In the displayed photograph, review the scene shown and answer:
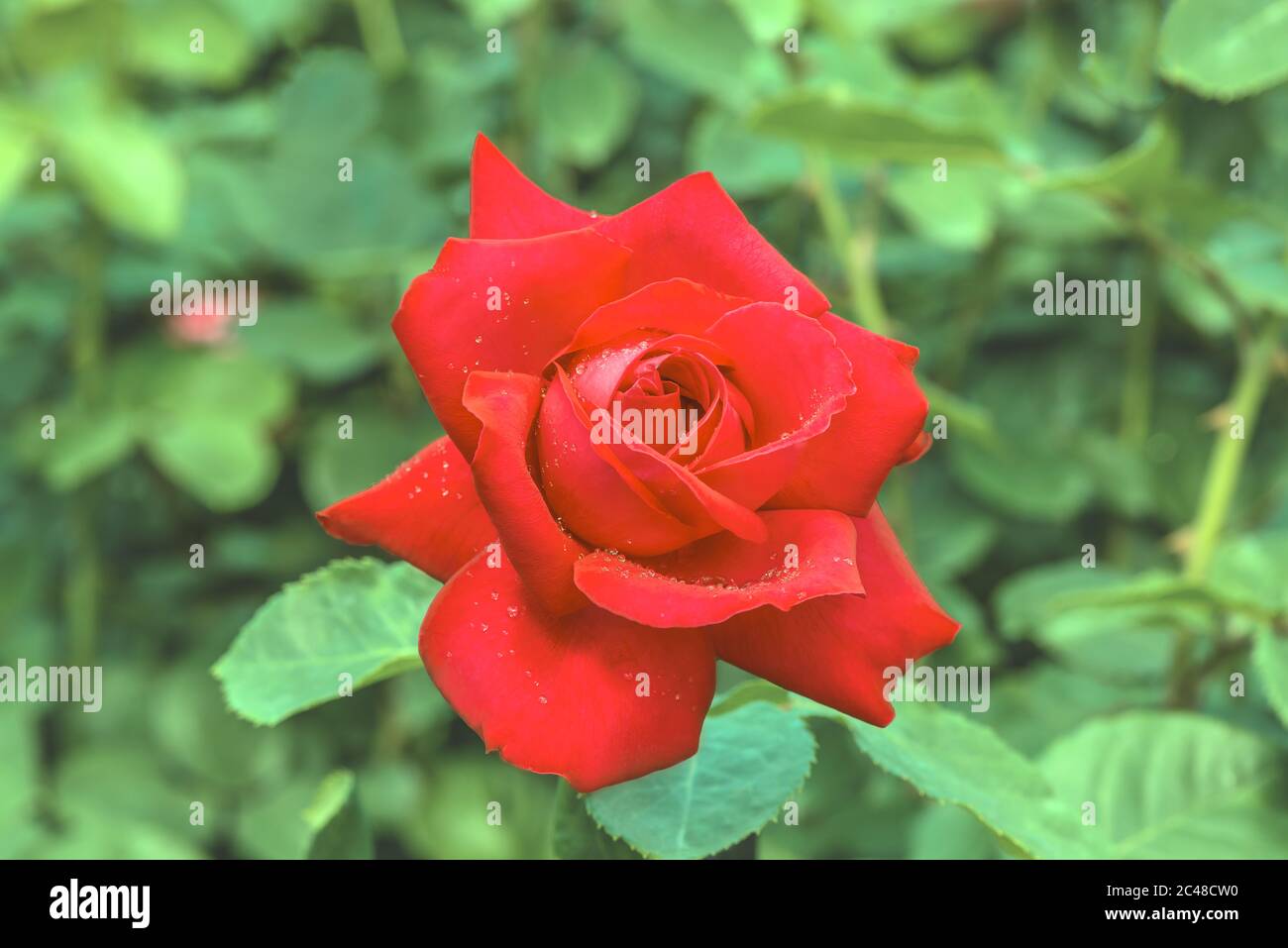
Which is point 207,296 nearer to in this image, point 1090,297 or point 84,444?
point 84,444

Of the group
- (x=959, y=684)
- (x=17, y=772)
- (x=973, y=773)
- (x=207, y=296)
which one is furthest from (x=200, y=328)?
(x=973, y=773)

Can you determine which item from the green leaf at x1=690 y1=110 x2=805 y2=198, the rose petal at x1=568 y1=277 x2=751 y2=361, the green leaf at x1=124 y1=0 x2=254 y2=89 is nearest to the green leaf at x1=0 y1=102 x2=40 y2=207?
the green leaf at x1=124 y1=0 x2=254 y2=89

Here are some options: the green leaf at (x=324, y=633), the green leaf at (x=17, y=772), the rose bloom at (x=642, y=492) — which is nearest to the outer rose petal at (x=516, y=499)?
the rose bloom at (x=642, y=492)

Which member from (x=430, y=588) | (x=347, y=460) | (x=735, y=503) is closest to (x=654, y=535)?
(x=735, y=503)

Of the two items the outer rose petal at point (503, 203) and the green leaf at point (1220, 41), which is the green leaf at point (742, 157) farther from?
the outer rose petal at point (503, 203)
